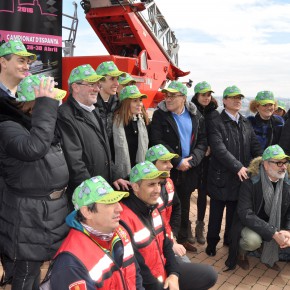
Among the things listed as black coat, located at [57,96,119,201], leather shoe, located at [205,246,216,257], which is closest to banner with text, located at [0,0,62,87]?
black coat, located at [57,96,119,201]

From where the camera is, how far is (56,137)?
2477mm

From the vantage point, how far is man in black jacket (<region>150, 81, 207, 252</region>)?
4008mm

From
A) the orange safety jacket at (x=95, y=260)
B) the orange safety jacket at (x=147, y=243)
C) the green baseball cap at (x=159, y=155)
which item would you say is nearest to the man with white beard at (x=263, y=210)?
the green baseball cap at (x=159, y=155)

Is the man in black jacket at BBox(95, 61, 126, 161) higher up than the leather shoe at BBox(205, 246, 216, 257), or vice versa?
the man in black jacket at BBox(95, 61, 126, 161)

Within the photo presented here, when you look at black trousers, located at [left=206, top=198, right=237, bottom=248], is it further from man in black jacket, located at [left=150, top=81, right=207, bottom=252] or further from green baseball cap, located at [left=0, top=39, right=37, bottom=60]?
green baseball cap, located at [left=0, top=39, right=37, bottom=60]

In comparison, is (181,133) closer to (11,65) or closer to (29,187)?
(11,65)

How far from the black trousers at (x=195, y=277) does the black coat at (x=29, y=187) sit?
3.87 ft

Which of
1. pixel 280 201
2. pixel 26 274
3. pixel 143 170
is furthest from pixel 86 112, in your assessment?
pixel 280 201

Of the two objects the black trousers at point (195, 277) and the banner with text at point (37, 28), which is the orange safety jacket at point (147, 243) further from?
the banner with text at point (37, 28)

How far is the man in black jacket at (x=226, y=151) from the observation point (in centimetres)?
416

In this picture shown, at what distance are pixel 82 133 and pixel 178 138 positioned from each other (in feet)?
5.12

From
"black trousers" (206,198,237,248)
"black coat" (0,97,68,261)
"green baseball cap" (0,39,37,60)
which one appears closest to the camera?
"black coat" (0,97,68,261)

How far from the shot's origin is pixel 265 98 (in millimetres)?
4457

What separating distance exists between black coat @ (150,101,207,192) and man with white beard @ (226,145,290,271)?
24.1 inches
